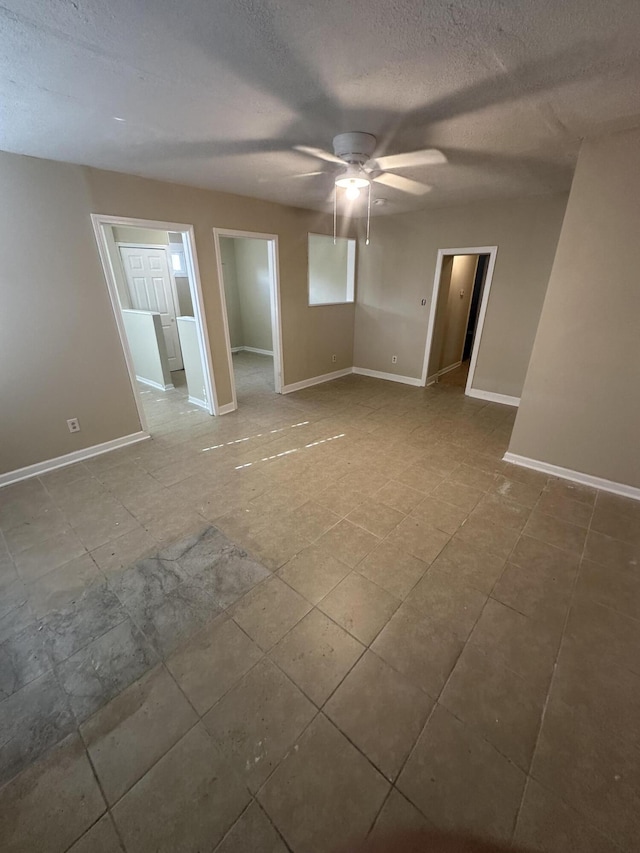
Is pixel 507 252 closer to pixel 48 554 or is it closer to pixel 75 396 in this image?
pixel 75 396

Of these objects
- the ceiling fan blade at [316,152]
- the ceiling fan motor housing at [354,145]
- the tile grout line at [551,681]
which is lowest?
the tile grout line at [551,681]

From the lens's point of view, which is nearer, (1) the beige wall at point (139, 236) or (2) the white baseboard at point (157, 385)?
(1) the beige wall at point (139, 236)

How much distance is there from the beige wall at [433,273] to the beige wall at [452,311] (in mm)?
224

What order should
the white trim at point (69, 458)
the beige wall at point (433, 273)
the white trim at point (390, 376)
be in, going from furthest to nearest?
the white trim at point (390, 376), the beige wall at point (433, 273), the white trim at point (69, 458)

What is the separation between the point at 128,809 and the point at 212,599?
0.79m

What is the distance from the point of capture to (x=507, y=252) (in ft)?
13.6

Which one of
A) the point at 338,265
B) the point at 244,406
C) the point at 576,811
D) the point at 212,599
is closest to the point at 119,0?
the point at 212,599

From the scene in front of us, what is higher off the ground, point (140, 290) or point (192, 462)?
point (140, 290)

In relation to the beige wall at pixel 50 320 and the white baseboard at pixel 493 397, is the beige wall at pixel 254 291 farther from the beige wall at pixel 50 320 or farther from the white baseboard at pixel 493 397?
the beige wall at pixel 50 320

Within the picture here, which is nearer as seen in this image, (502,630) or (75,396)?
(502,630)

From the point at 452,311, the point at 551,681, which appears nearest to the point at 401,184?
the point at 452,311

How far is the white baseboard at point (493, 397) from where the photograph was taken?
4.57 meters

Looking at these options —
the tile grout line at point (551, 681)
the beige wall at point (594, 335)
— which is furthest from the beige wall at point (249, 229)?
the tile grout line at point (551, 681)

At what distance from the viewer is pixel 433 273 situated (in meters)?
4.72
